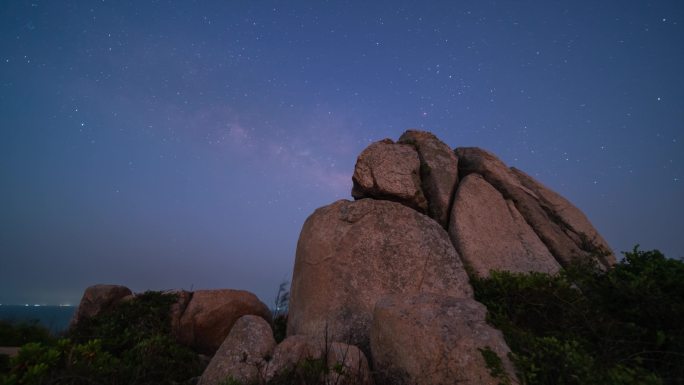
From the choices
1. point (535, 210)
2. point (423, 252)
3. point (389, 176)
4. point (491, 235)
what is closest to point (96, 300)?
point (389, 176)

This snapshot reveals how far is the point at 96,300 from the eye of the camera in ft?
41.3

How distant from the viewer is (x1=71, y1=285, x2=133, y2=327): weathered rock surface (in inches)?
492

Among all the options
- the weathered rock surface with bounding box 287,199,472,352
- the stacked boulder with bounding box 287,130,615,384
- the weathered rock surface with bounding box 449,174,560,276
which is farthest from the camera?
the weathered rock surface with bounding box 449,174,560,276

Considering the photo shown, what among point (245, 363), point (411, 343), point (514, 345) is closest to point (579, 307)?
point (514, 345)

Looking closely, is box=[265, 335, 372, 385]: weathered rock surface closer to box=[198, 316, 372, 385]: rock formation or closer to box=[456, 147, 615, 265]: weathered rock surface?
box=[198, 316, 372, 385]: rock formation

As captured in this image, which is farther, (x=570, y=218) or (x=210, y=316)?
(x=570, y=218)

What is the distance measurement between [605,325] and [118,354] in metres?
12.6

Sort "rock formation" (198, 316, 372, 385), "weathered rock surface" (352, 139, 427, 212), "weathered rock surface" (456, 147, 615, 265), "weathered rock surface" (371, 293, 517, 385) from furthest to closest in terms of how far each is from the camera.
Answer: "weathered rock surface" (456, 147, 615, 265) → "weathered rock surface" (352, 139, 427, 212) → "rock formation" (198, 316, 372, 385) → "weathered rock surface" (371, 293, 517, 385)

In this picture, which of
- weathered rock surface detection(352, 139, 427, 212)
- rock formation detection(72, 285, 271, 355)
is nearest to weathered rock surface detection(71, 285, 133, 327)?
rock formation detection(72, 285, 271, 355)

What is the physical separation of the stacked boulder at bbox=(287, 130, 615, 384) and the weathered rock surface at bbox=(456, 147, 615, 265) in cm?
5

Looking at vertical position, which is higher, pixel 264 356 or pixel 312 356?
pixel 312 356

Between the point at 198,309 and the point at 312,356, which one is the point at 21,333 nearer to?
the point at 198,309

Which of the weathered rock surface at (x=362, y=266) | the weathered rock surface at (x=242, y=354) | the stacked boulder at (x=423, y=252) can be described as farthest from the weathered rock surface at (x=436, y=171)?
the weathered rock surface at (x=242, y=354)

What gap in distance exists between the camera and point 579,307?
7.94 meters
